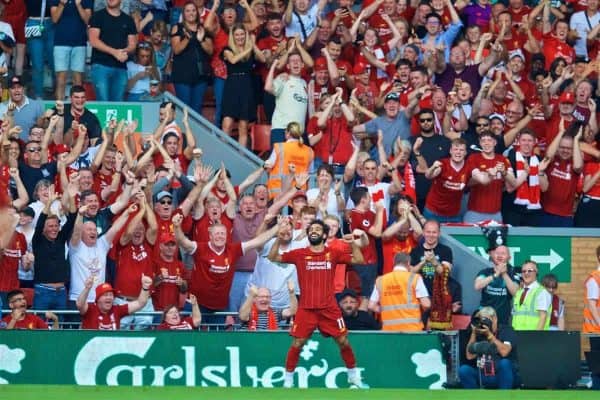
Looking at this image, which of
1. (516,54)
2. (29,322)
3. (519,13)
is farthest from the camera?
(519,13)

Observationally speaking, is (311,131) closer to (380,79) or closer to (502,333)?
(380,79)

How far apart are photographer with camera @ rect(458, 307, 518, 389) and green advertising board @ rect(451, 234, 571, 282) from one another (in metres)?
3.32

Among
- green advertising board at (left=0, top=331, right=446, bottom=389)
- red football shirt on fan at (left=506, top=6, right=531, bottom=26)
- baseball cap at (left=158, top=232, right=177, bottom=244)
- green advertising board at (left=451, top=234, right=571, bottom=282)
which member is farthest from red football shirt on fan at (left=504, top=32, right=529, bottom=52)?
green advertising board at (left=0, top=331, right=446, bottom=389)

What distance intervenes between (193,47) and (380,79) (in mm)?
2771

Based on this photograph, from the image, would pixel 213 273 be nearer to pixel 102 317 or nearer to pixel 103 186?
pixel 102 317

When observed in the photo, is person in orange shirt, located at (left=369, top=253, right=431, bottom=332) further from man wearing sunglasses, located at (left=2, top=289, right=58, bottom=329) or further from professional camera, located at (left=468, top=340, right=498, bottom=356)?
man wearing sunglasses, located at (left=2, top=289, right=58, bottom=329)

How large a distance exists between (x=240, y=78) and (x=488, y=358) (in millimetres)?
6757

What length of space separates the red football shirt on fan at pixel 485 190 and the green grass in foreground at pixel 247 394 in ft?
15.0

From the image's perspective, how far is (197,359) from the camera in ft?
64.0

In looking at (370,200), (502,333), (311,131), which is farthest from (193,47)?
(502,333)

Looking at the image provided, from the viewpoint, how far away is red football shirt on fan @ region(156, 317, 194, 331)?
65.2 ft

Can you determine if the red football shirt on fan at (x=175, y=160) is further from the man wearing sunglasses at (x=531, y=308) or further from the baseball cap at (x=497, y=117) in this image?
the man wearing sunglasses at (x=531, y=308)

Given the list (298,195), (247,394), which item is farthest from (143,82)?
(247,394)

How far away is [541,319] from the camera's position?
2081cm
